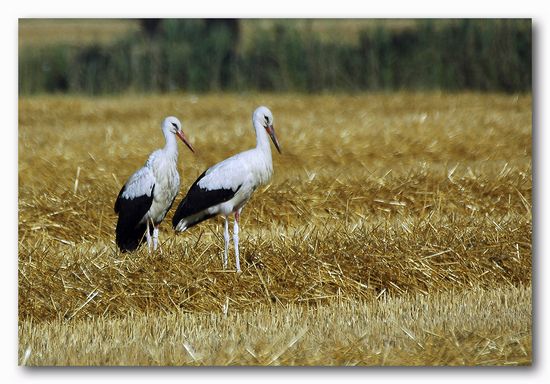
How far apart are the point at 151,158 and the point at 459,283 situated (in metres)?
2.00

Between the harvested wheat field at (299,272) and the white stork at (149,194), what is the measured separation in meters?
0.18

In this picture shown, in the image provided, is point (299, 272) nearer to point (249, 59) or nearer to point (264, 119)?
point (264, 119)

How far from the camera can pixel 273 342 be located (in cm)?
596

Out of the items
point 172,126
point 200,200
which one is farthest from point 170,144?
point 200,200

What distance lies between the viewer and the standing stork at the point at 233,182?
6477 mm

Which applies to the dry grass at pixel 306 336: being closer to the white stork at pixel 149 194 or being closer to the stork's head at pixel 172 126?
the white stork at pixel 149 194

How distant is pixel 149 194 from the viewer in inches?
272

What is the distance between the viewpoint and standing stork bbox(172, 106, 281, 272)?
6477 millimetres

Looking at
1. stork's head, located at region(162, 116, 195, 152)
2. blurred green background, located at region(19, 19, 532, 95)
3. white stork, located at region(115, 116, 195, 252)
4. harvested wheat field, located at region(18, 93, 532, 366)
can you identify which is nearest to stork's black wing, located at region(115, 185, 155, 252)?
white stork, located at region(115, 116, 195, 252)

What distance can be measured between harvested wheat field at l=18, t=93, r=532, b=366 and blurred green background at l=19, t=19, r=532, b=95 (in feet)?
4.52

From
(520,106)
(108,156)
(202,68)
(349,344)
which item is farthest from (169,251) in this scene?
(202,68)

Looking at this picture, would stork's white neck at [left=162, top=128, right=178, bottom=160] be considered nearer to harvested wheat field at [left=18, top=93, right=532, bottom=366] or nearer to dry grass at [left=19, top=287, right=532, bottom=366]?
harvested wheat field at [left=18, top=93, right=532, bottom=366]

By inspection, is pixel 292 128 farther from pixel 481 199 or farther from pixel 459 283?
pixel 459 283

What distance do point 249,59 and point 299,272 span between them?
6.49 m
